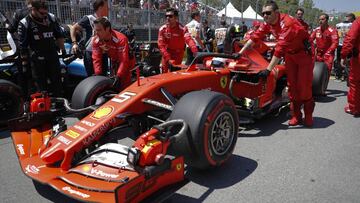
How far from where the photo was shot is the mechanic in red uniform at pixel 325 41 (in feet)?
25.9

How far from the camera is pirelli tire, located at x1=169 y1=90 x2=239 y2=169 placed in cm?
301

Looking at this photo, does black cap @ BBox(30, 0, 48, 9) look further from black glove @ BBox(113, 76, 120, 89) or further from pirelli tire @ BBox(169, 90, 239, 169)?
pirelli tire @ BBox(169, 90, 239, 169)

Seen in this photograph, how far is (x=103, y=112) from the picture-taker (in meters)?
3.32

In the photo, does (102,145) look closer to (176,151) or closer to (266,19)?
(176,151)

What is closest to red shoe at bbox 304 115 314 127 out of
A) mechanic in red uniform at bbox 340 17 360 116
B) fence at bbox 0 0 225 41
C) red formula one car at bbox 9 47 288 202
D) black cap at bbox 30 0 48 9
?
mechanic in red uniform at bbox 340 17 360 116

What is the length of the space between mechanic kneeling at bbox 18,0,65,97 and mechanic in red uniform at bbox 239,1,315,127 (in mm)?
3008

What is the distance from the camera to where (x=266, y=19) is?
4.99m

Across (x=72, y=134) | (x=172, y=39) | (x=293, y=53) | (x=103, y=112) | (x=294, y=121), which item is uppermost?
(x=172, y=39)

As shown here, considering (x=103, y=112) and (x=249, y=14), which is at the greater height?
(x=249, y=14)

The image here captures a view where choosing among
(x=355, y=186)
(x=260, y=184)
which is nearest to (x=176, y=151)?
(x=260, y=184)

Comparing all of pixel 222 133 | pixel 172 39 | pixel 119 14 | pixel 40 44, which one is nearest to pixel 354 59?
pixel 172 39

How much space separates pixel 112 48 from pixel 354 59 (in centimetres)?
400

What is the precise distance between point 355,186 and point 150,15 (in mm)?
11551

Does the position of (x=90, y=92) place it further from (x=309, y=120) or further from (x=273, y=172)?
(x=309, y=120)
